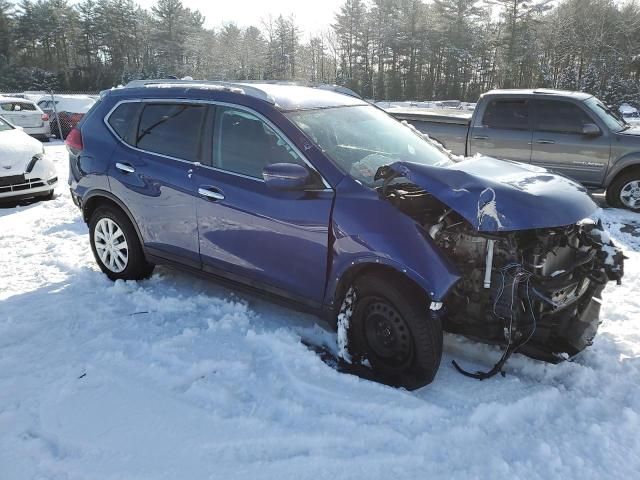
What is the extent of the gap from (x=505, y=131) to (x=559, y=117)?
86 cm

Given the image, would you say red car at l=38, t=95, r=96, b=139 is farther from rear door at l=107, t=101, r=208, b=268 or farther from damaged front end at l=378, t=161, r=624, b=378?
damaged front end at l=378, t=161, r=624, b=378

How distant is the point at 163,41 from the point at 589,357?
62960mm

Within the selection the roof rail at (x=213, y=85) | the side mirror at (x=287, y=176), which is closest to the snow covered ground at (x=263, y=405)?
the side mirror at (x=287, y=176)

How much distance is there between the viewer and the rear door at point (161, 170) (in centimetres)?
414

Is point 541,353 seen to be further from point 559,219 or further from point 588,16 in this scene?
point 588,16

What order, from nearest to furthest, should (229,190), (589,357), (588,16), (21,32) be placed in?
(589,357) < (229,190) < (588,16) < (21,32)

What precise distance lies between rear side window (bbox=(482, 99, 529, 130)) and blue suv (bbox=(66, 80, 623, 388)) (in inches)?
193

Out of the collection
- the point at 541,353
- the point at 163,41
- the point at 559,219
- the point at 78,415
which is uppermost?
the point at 163,41

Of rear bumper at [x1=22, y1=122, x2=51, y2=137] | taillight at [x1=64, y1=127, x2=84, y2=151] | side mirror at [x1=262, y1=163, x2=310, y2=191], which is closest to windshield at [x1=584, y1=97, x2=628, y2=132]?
side mirror at [x1=262, y1=163, x2=310, y2=191]

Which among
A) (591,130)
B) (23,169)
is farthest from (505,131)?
(23,169)

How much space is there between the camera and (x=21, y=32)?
5656 centimetres

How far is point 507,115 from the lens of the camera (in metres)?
8.78

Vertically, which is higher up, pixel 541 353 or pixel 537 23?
pixel 537 23

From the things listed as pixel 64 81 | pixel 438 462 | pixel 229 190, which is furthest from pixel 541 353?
pixel 64 81
